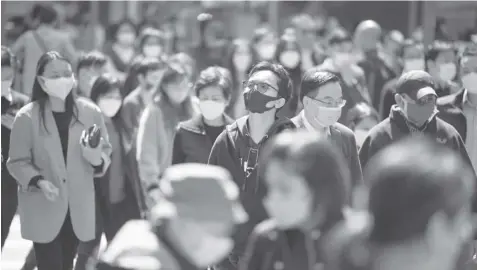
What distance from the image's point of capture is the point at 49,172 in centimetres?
657

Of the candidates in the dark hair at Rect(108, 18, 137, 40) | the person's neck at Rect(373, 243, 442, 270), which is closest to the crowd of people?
the person's neck at Rect(373, 243, 442, 270)

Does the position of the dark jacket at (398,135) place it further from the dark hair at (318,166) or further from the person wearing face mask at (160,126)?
the dark hair at (318,166)

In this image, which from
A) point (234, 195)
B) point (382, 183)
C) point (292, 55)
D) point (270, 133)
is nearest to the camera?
point (382, 183)

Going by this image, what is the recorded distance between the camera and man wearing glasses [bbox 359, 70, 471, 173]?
638 cm

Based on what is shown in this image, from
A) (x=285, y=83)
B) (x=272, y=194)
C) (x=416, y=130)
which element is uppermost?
(x=272, y=194)

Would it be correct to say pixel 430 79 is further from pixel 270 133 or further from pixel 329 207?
pixel 329 207

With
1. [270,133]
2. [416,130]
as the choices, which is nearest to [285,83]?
[270,133]

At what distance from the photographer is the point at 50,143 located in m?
6.54

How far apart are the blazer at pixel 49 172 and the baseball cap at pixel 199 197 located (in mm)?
3222

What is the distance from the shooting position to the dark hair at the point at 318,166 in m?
3.37

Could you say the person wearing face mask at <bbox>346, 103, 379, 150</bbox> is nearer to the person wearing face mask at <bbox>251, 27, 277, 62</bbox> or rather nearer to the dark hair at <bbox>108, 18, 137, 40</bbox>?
the person wearing face mask at <bbox>251, 27, 277, 62</bbox>

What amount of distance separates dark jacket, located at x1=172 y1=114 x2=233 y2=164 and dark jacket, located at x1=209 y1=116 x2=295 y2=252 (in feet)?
4.13

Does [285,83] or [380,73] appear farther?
[380,73]

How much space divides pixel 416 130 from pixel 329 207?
10.3ft
